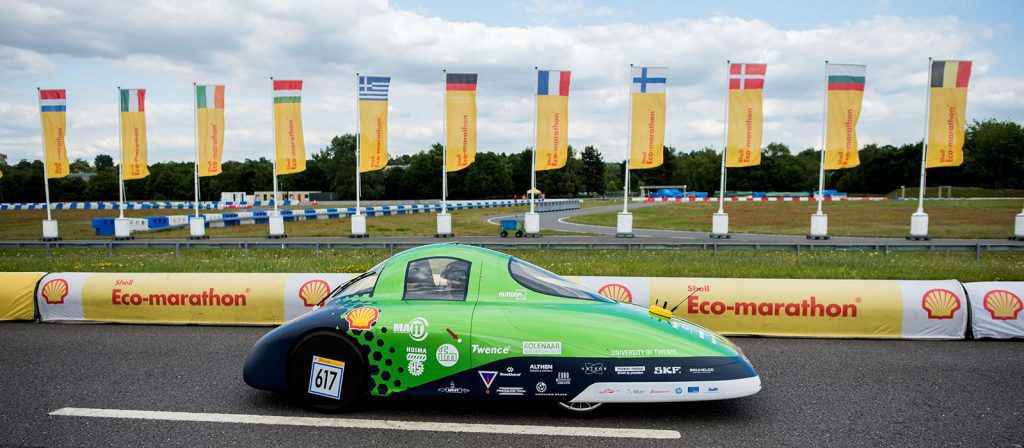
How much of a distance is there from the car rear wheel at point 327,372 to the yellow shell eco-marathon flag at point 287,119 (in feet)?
72.5

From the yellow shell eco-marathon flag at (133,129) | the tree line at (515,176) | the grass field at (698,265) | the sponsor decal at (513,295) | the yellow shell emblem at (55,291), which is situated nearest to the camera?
the sponsor decal at (513,295)

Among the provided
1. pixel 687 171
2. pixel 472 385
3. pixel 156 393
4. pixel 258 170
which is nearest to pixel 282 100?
pixel 156 393

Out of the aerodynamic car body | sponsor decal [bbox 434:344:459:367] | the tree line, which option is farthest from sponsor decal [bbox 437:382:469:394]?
the tree line

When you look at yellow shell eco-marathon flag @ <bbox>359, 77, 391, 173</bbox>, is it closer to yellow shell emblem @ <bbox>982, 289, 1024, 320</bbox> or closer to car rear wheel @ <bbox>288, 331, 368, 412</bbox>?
car rear wheel @ <bbox>288, 331, 368, 412</bbox>

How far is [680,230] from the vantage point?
1318 inches

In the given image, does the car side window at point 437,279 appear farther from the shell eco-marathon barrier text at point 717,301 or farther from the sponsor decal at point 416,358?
the shell eco-marathon barrier text at point 717,301

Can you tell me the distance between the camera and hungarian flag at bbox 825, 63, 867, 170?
2388 centimetres

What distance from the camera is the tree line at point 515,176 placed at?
79.9 meters

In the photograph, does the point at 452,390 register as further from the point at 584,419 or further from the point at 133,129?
the point at 133,129

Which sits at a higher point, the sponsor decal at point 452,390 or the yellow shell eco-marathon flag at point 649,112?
the yellow shell eco-marathon flag at point 649,112

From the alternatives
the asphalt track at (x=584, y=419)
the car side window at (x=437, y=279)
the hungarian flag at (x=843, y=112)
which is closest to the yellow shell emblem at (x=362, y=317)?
the car side window at (x=437, y=279)

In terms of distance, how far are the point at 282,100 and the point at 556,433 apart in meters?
24.6

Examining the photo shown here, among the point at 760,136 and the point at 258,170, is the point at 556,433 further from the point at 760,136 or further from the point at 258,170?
the point at 258,170

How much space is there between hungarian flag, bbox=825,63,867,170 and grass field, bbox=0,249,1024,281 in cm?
857
